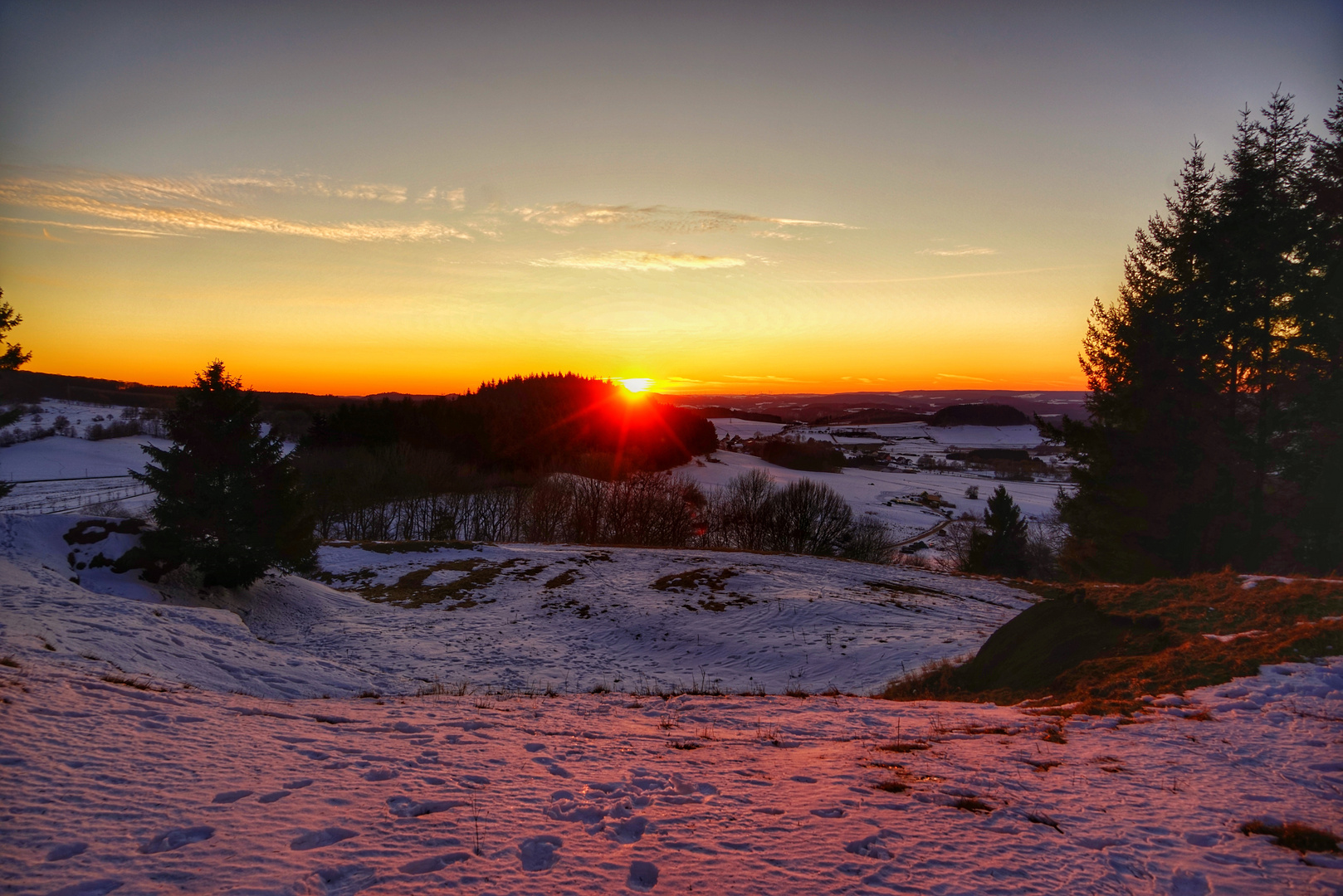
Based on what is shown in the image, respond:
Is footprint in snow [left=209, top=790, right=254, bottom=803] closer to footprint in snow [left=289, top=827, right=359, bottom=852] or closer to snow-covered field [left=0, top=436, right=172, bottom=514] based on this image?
footprint in snow [left=289, top=827, right=359, bottom=852]

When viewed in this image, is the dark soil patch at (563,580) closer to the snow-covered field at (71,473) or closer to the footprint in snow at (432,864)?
the footprint in snow at (432,864)

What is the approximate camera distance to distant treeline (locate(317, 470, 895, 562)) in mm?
46844

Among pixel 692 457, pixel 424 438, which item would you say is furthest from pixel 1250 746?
pixel 692 457

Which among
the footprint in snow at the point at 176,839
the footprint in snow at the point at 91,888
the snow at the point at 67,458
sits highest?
the footprint in snow at the point at 91,888

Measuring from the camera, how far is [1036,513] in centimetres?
7606

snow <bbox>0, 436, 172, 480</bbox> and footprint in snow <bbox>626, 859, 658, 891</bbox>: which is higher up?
footprint in snow <bbox>626, 859, 658, 891</bbox>

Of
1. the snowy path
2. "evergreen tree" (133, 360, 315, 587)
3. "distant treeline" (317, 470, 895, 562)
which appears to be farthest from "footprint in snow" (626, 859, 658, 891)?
"distant treeline" (317, 470, 895, 562)

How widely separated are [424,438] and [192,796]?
6497 centimetres

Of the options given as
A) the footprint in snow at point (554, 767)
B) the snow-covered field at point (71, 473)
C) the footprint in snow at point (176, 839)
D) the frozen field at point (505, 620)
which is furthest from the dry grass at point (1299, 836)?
the snow-covered field at point (71, 473)

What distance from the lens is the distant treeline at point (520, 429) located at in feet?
201

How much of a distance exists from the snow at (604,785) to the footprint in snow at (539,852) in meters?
0.02

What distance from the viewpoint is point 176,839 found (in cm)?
408

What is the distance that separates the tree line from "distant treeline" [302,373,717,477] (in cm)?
3853

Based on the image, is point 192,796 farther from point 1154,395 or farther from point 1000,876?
point 1154,395
